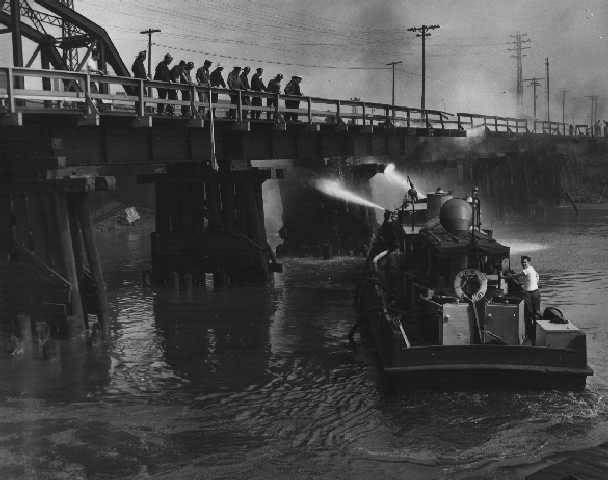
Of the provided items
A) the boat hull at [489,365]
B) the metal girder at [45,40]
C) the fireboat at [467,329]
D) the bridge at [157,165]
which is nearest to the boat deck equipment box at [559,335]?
the fireboat at [467,329]

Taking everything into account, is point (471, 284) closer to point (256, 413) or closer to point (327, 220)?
point (256, 413)

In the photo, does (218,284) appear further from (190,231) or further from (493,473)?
(493,473)

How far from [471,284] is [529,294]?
2.47m

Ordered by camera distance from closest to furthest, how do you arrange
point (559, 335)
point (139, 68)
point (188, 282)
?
point (559, 335) → point (139, 68) → point (188, 282)

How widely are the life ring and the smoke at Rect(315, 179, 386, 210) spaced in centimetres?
2504

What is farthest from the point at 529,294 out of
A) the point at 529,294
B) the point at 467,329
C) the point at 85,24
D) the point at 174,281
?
the point at 85,24

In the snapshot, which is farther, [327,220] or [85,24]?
[327,220]

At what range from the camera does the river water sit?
555 inches

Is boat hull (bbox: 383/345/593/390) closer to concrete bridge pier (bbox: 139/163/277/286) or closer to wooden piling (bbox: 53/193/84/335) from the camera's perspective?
wooden piling (bbox: 53/193/84/335)

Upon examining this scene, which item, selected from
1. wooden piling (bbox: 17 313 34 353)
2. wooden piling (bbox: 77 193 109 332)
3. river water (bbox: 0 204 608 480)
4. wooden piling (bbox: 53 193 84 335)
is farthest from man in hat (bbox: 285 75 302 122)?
wooden piling (bbox: 17 313 34 353)

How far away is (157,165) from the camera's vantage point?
33.4 m

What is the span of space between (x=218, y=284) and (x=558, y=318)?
15.9 m

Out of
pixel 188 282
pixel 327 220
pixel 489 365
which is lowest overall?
pixel 489 365

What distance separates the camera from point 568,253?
41.4 metres
